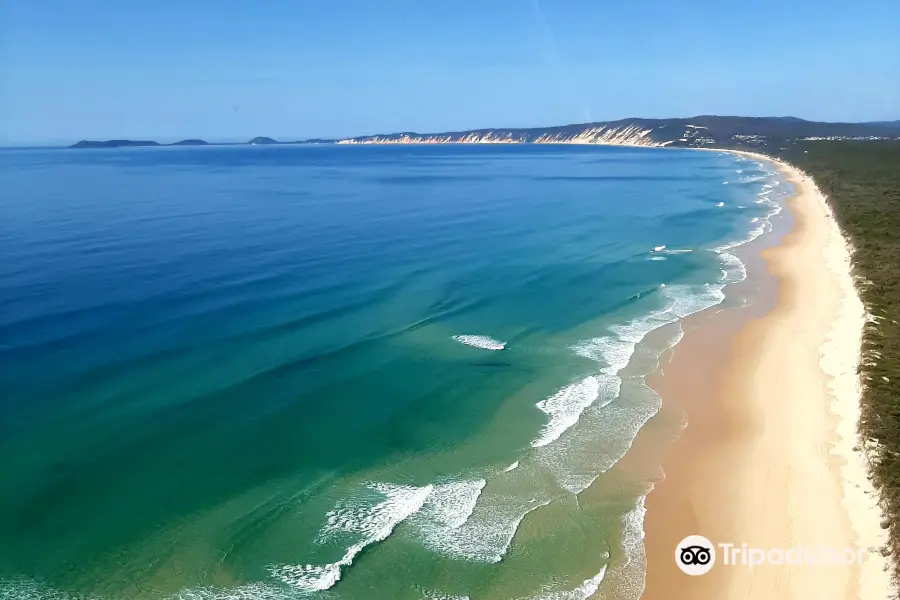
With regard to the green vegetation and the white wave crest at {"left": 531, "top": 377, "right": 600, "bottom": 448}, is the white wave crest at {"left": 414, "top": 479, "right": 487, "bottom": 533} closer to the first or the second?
the white wave crest at {"left": 531, "top": 377, "right": 600, "bottom": 448}

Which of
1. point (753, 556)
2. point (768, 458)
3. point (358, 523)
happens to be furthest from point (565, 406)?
point (358, 523)

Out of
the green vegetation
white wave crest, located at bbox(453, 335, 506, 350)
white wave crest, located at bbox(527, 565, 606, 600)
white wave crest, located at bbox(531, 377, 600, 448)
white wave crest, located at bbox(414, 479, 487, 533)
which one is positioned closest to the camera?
white wave crest, located at bbox(527, 565, 606, 600)

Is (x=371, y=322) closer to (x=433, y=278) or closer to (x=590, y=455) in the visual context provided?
(x=433, y=278)

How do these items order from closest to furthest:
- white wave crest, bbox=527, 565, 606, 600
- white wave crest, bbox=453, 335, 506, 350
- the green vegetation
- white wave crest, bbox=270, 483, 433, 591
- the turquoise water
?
white wave crest, bbox=527, 565, 606, 600, white wave crest, bbox=270, 483, 433, 591, the turquoise water, the green vegetation, white wave crest, bbox=453, 335, 506, 350

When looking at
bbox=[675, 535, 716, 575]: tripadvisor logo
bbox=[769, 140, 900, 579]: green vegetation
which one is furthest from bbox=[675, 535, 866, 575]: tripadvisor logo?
bbox=[769, 140, 900, 579]: green vegetation

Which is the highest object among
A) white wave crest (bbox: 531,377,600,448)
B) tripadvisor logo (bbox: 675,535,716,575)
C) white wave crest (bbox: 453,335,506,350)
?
white wave crest (bbox: 453,335,506,350)

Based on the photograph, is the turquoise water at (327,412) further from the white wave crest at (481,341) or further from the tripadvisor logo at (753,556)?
the tripadvisor logo at (753,556)
